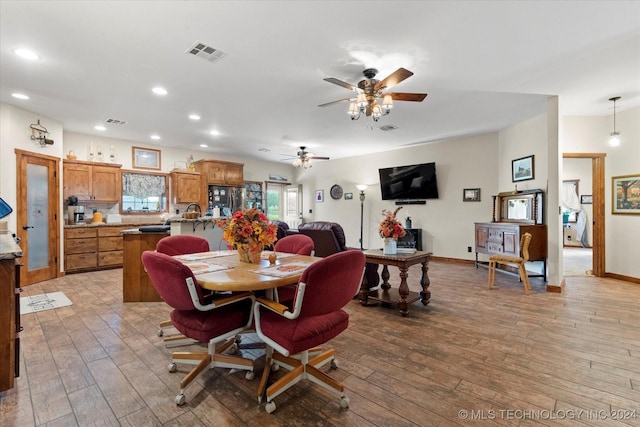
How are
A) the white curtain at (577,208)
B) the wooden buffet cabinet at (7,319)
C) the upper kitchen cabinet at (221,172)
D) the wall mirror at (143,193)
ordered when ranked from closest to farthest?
1. the wooden buffet cabinet at (7,319)
2. the wall mirror at (143,193)
3. the upper kitchen cabinet at (221,172)
4. the white curtain at (577,208)

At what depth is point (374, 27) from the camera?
8.13 ft

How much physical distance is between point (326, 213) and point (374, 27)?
6982mm

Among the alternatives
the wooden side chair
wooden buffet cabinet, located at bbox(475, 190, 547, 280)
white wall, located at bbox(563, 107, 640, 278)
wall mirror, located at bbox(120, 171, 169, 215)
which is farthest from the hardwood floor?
wall mirror, located at bbox(120, 171, 169, 215)

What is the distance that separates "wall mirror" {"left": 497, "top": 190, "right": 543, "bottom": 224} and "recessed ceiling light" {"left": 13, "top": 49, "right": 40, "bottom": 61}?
6729mm

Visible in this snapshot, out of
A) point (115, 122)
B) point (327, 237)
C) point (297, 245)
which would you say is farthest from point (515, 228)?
point (115, 122)

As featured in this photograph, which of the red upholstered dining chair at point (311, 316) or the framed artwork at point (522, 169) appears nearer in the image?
the red upholstered dining chair at point (311, 316)

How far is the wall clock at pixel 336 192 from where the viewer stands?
29.2 feet

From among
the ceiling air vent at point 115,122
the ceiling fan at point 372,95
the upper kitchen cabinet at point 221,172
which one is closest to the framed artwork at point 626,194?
the ceiling fan at point 372,95

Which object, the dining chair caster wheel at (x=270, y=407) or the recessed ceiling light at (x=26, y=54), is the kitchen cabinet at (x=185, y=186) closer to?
the recessed ceiling light at (x=26, y=54)

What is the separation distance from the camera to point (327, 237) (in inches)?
153

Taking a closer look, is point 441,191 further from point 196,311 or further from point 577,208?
point 196,311

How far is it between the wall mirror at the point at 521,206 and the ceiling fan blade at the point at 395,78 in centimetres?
344

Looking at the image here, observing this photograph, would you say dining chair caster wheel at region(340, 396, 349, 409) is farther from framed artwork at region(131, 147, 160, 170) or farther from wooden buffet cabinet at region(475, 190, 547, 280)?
framed artwork at region(131, 147, 160, 170)

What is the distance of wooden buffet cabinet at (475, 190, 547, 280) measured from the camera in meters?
4.64
